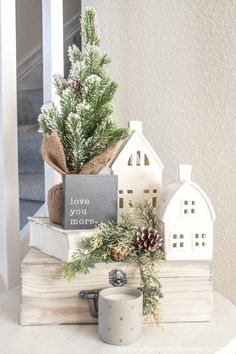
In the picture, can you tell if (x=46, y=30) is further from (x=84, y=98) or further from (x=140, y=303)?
(x=140, y=303)

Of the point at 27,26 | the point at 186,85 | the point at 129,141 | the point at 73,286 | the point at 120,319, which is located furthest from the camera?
the point at 27,26

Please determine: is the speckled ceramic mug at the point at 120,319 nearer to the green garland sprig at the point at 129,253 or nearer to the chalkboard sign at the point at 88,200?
the green garland sprig at the point at 129,253

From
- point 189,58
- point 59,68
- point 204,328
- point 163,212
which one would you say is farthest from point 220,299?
point 59,68

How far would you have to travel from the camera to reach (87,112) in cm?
85

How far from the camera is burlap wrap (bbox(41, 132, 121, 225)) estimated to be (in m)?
0.84

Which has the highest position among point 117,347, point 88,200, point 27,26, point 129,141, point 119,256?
point 27,26

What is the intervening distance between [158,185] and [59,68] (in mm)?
497

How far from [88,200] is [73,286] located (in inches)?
6.5

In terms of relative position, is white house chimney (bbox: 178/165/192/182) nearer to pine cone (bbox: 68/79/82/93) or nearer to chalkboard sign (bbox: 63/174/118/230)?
chalkboard sign (bbox: 63/174/118/230)

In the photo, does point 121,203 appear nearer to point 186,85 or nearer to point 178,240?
point 178,240

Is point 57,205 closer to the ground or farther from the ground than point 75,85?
closer to the ground

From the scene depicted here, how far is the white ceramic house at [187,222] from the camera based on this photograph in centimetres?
82

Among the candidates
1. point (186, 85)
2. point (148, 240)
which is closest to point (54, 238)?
point (148, 240)

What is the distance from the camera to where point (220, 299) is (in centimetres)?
96
